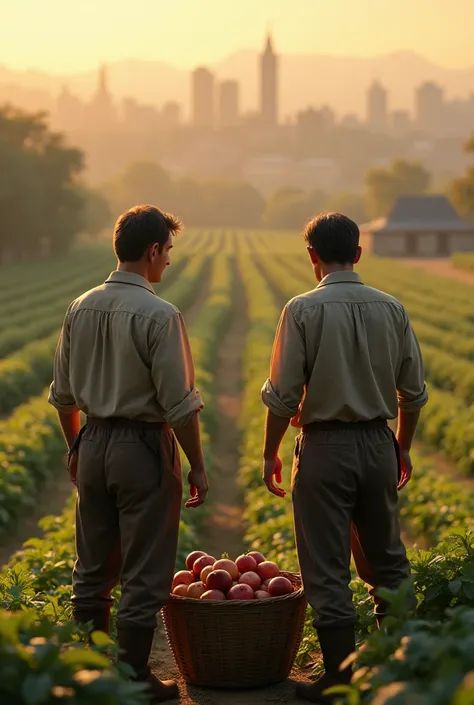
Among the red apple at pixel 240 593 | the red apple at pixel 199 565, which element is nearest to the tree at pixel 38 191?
the red apple at pixel 199 565

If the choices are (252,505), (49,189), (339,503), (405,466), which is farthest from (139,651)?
(49,189)

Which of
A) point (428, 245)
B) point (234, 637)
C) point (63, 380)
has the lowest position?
point (428, 245)

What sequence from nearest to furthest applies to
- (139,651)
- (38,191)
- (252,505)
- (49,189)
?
(139,651) → (252,505) → (38,191) → (49,189)

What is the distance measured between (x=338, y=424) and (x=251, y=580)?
888mm

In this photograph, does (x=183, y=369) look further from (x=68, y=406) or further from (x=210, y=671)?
(x=210, y=671)

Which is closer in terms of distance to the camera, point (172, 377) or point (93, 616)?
point (172, 377)

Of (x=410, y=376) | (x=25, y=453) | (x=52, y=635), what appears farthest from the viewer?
(x=25, y=453)

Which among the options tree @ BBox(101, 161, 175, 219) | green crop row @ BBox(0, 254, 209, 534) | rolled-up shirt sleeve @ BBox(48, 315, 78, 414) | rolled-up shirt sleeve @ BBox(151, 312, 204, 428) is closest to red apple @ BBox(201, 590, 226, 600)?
rolled-up shirt sleeve @ BBox(151, 312, 204, 428)

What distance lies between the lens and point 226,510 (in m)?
10.7

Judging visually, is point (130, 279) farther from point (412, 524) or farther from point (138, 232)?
point (412, 524)

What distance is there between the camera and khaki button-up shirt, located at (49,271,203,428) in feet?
14.5

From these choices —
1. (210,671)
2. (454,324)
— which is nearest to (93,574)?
(210,671)

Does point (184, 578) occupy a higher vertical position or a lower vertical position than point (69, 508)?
higher

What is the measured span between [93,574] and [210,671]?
676mm
